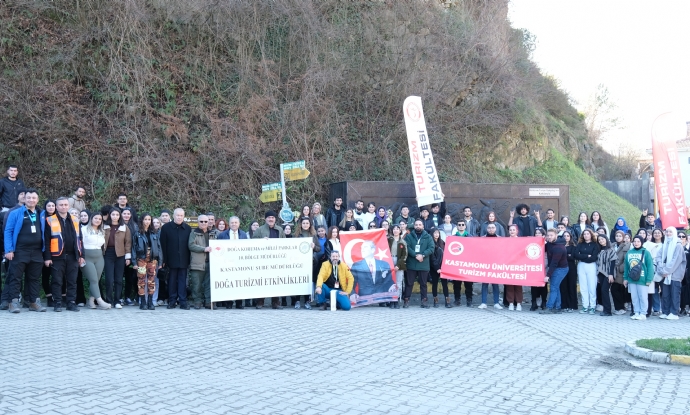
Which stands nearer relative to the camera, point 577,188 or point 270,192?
point 270,192

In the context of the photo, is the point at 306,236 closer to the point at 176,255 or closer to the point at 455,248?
the point at 176,255

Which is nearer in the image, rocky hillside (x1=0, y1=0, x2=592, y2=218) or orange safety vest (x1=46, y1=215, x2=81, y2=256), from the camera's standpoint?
orange safety vest (x1=46, y1=215, x2=81, y2=256)

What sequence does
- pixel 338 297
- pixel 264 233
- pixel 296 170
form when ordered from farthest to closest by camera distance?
pixel 296 170, pixel 264 233, pixel 338 297

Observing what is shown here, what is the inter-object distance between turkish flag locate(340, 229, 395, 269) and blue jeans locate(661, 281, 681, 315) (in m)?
5.87

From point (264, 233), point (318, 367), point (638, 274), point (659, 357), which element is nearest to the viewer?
point (318, 367)

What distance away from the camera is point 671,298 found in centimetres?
1357

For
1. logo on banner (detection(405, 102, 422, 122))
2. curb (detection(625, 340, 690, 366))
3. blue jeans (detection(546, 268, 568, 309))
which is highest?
logo on banner (detection(405, 102, 422, 122))

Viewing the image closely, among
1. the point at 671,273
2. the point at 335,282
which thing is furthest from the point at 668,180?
the point at 335,282

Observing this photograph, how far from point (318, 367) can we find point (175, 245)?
632 cm

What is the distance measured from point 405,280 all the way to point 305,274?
7.78 feet

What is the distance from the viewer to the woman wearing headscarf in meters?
13.3

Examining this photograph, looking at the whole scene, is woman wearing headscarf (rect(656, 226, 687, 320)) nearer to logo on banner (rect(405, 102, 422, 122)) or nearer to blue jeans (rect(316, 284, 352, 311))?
blue jeans (rect(316, 284, 352, 311))

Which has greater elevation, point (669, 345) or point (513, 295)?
point (513, 295)

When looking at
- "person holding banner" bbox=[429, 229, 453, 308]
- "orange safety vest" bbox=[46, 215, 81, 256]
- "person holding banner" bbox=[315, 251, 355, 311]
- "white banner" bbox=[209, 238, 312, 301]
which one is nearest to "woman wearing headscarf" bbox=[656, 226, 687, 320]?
"person holding banner" bbox=[429, 229, 453, 308]
